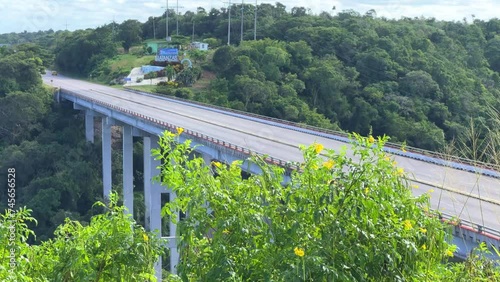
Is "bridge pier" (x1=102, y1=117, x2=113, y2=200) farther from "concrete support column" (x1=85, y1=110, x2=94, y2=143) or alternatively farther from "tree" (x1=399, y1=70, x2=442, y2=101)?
"tree" (x1=399, y1=70, x2=442, y2=101)

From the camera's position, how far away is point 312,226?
471 centimetres

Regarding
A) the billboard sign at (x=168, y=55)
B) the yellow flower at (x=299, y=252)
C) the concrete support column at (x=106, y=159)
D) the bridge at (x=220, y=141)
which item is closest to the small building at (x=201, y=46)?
the billboard sign at (x=168, y=55)

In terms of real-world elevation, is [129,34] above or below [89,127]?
above

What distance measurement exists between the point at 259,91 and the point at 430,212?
45313 mm

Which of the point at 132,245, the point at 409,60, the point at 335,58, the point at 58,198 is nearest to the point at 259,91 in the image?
the point at 335,58

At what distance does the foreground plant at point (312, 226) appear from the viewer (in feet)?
14.8

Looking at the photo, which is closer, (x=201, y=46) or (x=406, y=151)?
(x=406, y=151)

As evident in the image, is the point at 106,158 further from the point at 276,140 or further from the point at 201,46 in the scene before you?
the point at 201,46

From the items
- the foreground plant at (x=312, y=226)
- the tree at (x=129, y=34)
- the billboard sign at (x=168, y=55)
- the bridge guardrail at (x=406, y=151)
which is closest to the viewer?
the foreground plant at (x=312, y=226)

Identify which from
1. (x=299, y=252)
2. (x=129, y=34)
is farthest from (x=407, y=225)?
(x=129, y=34)

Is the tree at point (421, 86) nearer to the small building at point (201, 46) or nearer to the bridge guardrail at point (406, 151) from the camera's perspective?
the bridge guardrail at point (406, 151)

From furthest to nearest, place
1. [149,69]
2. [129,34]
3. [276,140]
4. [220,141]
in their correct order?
[129,34], [149,69], [276,140], [220,141]

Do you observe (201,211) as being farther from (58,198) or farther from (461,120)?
(461,120)

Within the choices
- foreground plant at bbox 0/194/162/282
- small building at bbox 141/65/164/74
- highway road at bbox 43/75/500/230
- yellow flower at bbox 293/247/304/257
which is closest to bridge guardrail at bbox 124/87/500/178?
highway road at bbox 43/75/500/230
